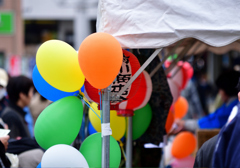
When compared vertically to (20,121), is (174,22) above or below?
above

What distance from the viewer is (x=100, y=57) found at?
233 centimetres

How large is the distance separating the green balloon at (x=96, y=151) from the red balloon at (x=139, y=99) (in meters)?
0.40

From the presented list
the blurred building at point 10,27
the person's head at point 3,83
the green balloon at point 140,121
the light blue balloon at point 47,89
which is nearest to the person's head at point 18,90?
the person's head at point 3,83

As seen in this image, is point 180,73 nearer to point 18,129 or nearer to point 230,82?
point 230,82

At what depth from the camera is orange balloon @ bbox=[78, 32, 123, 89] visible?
2332mm

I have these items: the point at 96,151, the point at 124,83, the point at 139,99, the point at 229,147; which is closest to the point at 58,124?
the point at 96,151

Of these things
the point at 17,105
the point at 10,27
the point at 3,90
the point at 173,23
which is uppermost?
the point at 10,27

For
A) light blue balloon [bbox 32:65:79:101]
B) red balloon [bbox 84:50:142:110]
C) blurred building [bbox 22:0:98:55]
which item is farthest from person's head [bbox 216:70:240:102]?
blurred building [bbox 22:0:98:55]

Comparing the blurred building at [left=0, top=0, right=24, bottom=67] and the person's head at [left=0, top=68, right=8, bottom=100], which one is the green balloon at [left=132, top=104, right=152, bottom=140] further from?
the blurred building at [left=0, top=0, right=24, bottom=67]

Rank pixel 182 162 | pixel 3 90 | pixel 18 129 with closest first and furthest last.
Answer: pixel 18 129, pixel 182 162, pixel 3 90

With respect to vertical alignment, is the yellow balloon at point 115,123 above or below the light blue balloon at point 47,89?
below

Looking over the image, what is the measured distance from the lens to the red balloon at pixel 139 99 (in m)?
3.06

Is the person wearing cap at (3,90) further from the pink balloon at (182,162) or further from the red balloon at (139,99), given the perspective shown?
the pink balloon at (182,162)

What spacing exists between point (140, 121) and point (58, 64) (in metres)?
1.25
